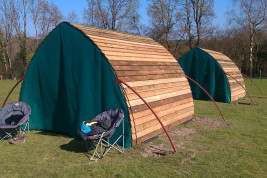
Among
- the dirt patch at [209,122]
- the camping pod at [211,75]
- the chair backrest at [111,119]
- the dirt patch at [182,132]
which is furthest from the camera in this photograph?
the camping pod at [211,75]

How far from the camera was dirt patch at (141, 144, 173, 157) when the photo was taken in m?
7.31

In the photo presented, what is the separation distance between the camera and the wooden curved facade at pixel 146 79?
824cm

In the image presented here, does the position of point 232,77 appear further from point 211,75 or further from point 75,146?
point 75,146

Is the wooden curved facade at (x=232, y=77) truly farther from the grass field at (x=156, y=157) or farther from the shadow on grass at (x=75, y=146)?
the shadow on grass at (x=75, y=146)

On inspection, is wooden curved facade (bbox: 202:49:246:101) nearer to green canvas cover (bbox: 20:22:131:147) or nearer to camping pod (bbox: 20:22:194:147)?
camping pod (bbox: 20:22:194:147)

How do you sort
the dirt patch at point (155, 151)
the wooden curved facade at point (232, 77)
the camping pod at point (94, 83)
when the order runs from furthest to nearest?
1. the wooden curved facade at point (232, 77)
2. the camping pod at point (94, 83)
3. the dirt patch at point (155, 151)

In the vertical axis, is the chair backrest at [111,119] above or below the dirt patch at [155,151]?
above

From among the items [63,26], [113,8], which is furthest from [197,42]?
[63,26]

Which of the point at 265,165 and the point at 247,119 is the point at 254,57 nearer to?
the point at 247,119

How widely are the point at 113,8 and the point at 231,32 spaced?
19.5 metres

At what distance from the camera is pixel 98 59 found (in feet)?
27.5

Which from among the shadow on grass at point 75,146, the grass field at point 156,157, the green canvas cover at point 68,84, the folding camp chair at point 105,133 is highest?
the green canvas cover at point 68,84

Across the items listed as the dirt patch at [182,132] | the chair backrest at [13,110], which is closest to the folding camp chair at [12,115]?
the chair backrest at [13,110]

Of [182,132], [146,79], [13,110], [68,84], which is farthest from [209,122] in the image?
[13,110]
